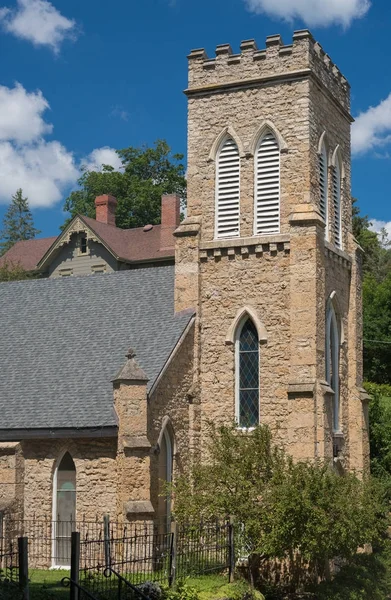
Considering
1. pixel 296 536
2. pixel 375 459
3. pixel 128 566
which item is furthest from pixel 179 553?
pixel 375 459

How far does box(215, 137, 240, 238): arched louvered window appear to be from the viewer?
81.7 ft

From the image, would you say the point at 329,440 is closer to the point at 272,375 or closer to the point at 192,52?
the point at 272,375

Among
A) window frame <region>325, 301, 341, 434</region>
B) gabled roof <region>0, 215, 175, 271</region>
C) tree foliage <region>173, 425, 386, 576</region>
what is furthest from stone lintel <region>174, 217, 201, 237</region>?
gabled roof <region>0, 215, 175, 271</region>

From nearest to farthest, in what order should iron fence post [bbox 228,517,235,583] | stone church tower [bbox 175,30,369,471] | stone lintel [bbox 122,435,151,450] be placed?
iron fence post [bbox 228,517,235,583], stone lintel [bbox 122,435,151,450], stone church tower [bbox 175,30,369,471]

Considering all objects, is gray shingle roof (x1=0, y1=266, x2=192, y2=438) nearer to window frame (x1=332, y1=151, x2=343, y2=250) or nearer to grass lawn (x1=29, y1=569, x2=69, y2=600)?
grass lawn (x1=29, y1=569, x2=69, y2=600)

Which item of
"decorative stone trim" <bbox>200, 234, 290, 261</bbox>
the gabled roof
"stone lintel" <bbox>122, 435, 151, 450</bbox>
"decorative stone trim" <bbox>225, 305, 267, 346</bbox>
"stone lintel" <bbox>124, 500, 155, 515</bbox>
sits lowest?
"stone lintel" <bbox>124, 500, 155, 515</bbox>

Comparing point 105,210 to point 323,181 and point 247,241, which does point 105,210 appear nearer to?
point 323,181

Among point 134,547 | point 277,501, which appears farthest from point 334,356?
point 134,547

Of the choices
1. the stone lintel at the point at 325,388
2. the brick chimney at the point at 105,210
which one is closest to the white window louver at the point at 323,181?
the stone lintel at the point at 325,388

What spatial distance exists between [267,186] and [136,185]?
3853 cm

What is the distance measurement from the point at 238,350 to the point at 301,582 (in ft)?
19.8

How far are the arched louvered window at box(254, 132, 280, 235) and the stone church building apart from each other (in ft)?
0.13

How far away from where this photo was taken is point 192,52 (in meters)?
26.1

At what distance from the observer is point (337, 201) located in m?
26.7
